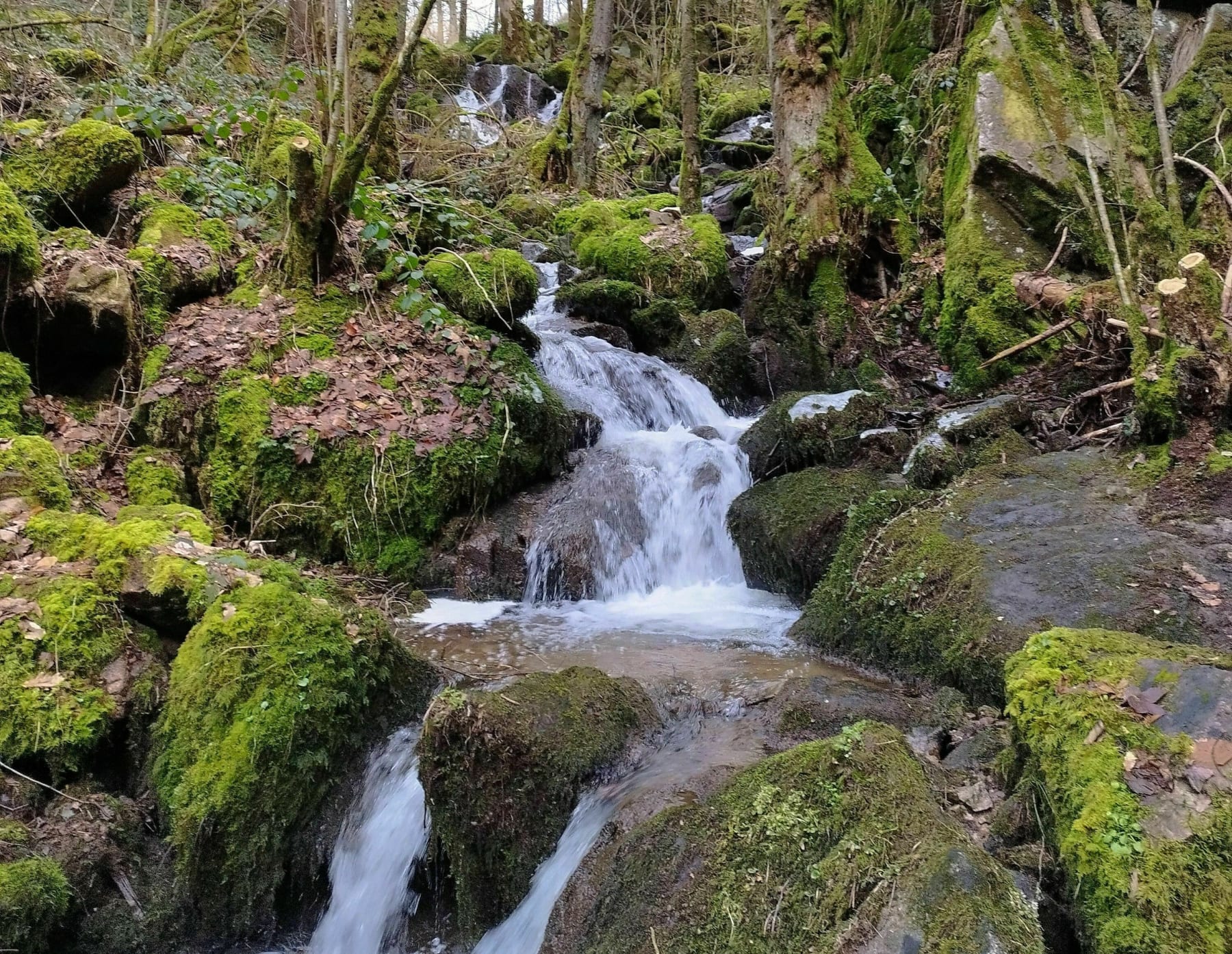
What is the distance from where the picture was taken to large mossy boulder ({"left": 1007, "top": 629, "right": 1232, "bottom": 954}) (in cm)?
189

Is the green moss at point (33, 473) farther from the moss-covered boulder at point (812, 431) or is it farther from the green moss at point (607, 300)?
the green moss at point (607, 300)

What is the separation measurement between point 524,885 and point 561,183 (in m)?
14.6

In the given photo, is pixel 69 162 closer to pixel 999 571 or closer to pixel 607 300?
pixel 607 300

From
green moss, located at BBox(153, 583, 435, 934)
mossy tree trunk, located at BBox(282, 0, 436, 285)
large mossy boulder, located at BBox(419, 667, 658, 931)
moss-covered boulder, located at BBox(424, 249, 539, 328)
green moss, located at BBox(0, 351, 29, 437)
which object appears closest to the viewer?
large mossy boulder, located at BBox(419, 667, 658, 931)

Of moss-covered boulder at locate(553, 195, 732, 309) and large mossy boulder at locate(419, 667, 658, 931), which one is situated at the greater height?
moss-covered boulder at locate(553, 195, 732, 309)

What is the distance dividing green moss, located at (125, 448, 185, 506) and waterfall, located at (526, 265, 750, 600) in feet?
8.71

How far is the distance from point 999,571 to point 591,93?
1275 cm

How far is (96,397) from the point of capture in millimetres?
6059

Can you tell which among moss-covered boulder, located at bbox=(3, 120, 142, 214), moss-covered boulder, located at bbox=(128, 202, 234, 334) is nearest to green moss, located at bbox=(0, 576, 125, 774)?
moss-covered boulder, located at bbox=(128, 202, 234, 334)

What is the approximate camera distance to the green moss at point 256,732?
3166 mm

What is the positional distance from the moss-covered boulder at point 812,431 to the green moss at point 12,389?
18.8 feet

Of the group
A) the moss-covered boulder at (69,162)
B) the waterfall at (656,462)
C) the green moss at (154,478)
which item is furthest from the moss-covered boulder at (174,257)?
the waterfall at (656,462)

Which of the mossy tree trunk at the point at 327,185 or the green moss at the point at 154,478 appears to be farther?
the mossy tree trunk at the point at 327,185

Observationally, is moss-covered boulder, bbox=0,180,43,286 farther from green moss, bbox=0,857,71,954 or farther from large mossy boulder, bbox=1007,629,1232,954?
large mossy boulder, bbox=1007,629,1232,954
